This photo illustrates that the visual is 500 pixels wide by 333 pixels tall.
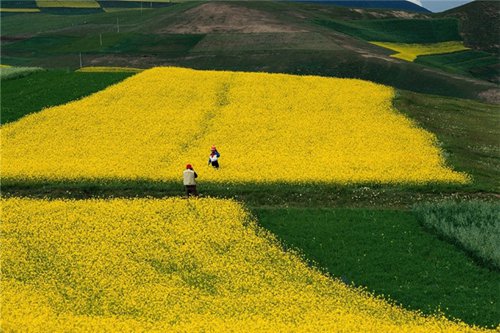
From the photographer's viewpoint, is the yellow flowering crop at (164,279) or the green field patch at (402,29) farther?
the green field patch at (402,29)

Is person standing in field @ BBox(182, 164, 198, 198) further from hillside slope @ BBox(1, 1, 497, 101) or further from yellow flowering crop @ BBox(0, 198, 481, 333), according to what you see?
hillside slope @ BBox(1, 1, 497, 101)

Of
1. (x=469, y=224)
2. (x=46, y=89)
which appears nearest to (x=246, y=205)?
(x=469, y=224)

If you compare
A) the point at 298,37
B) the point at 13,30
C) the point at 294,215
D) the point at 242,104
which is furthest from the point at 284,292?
the point at 13,30

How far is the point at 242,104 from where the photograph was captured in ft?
137

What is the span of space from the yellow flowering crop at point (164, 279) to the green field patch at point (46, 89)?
1900 cm

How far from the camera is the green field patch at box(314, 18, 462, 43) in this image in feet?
307

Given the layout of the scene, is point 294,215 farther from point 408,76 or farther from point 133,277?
point 408,76

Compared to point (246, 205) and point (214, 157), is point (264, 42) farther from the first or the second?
point (246, 205)

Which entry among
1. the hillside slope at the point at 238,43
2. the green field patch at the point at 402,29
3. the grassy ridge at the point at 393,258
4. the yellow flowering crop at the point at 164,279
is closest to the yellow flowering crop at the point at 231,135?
the grassy ridge at the point at 393,258

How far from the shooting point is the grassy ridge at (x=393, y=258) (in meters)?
17.4

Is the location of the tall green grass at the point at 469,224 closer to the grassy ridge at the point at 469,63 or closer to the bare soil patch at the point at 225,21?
the grassy ridge at the point at 469,63

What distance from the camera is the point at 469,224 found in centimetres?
2242

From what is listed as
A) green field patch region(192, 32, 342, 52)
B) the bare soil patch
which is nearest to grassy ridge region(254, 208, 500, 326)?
green field patch region(192, 32, 342, 52)

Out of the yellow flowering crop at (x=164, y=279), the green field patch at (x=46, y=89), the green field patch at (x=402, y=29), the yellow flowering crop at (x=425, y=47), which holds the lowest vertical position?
the yellow flowering crop at (x=164, y=279)
